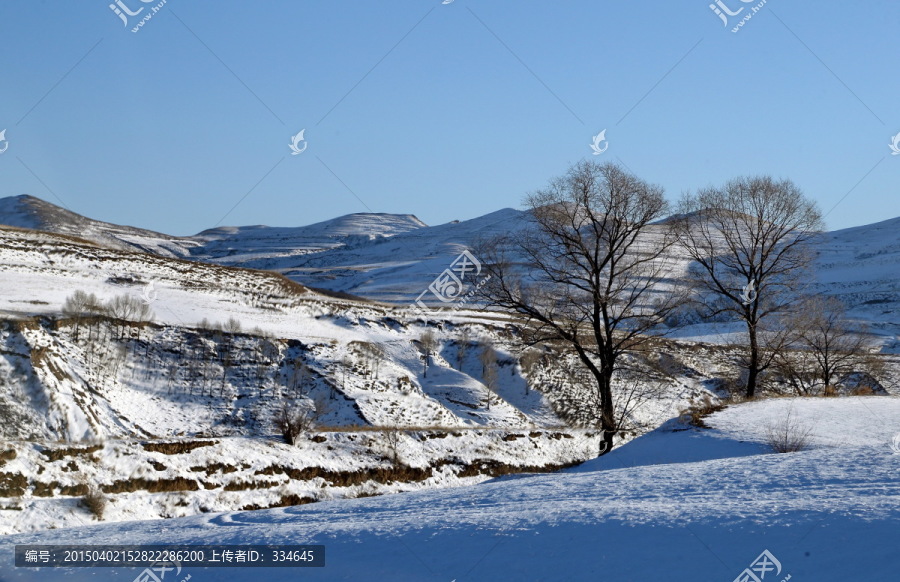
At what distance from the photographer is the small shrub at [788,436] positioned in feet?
47.9

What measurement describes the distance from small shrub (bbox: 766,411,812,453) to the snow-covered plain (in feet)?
10.0

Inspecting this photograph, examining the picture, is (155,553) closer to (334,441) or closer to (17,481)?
(17,481)

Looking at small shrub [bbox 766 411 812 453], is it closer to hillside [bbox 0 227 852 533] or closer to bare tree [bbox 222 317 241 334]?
hillside [bbox 0 227 852 533]

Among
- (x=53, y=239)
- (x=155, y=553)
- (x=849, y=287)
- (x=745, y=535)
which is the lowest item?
(x=155, y=553)

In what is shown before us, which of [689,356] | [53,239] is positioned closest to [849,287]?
[689,356]

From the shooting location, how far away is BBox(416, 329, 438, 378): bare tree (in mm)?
34594

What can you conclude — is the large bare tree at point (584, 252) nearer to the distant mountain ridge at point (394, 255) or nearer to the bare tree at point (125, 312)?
the bare tree at point (125, 312)

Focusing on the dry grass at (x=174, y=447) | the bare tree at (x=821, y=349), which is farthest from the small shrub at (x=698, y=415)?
the dry grass at (x=174, y=447)

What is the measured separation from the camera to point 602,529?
7164mm

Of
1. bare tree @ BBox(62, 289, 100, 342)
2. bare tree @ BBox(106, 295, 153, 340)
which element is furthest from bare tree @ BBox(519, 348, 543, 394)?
bare tree @ BBox(62, 289, 100, 342)

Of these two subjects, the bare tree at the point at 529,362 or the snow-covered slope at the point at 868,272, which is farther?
the snow-covered slope at the point at 868,272

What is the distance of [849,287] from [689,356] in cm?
6511

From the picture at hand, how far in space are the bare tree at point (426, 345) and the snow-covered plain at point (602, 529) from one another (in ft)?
71.7

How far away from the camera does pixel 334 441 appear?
63.6ft
